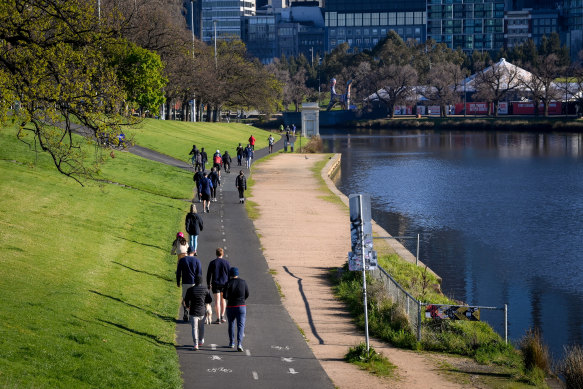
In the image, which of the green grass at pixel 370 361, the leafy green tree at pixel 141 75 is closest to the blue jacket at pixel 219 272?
the green grass at pixel 370 361

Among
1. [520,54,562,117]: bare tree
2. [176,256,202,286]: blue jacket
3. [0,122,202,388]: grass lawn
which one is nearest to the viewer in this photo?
[0,122,202,388]: grass lawn

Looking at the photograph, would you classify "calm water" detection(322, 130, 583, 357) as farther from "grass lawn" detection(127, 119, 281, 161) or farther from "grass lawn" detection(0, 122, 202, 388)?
"grass lawn" detection(127, 119, 281, 161)

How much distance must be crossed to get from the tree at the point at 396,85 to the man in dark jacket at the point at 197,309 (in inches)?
5169

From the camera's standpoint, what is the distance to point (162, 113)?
9769 centimetres

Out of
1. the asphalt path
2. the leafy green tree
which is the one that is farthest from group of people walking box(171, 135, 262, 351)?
the leafy green tree

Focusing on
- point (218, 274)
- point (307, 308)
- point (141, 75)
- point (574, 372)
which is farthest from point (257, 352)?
point (141, 75)

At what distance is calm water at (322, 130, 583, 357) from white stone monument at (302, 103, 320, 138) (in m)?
2.99

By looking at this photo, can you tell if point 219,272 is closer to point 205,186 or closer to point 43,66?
point 43,66

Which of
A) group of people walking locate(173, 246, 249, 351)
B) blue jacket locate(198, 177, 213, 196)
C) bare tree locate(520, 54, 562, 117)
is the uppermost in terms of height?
bare tree locate(520, 54, 562, 117)

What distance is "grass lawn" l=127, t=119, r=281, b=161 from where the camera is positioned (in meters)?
60.9

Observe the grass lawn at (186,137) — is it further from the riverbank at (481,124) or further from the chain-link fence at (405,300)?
the riverbank at (481,124)

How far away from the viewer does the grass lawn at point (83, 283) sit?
14742 mm

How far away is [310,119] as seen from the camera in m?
93.4

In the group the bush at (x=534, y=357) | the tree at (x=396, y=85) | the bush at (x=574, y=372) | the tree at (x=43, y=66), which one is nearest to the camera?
the bush at (x=574, y=372)
